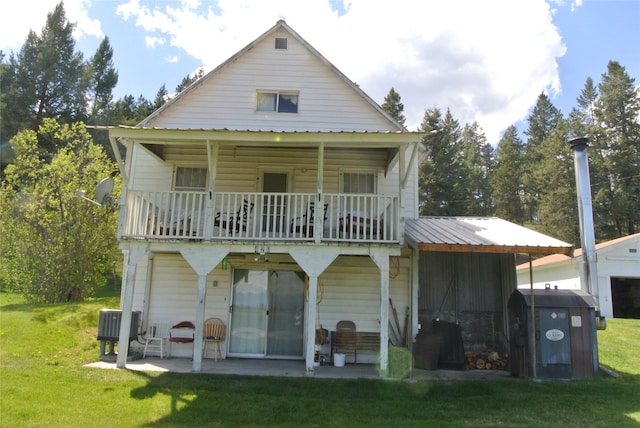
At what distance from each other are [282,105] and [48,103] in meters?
33.5

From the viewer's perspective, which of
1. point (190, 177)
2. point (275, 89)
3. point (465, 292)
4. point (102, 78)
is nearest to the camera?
point (465, 292)

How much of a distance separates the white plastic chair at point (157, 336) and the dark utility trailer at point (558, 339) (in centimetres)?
821

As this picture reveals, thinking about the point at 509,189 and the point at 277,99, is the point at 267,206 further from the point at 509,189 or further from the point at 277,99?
the point at 509,189

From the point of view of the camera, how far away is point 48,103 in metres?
35.8

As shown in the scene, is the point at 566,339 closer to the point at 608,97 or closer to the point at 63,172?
the point at 63,172

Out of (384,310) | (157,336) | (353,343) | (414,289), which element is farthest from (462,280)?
(157,336)

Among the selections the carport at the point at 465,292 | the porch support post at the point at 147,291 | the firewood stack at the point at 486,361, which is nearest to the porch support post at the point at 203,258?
the porch support post at the point at 147,291

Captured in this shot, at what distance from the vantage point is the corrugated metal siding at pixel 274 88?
11.4 metres

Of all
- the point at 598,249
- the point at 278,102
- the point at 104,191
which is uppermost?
the point at 278,102

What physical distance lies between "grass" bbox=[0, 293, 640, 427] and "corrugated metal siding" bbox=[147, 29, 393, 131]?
21.3 feet

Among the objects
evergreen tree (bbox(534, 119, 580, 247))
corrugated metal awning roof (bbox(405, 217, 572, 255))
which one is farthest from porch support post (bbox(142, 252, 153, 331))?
evergreen tree (bbox(534, 119, 580, 247))

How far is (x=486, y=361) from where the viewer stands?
32.0ft

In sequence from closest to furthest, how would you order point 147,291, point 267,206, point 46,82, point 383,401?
1. point 383,401
2. point 267,206
3. point 147,291
4. point 46,82

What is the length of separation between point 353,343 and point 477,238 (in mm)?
3906
